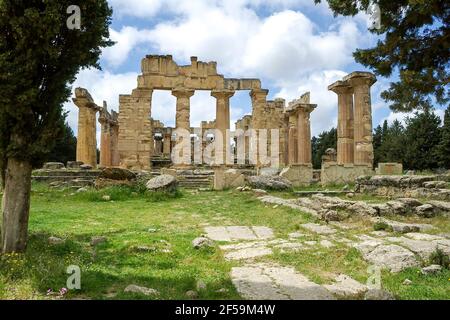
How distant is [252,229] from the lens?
28.3 ft

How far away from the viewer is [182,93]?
1069 inches

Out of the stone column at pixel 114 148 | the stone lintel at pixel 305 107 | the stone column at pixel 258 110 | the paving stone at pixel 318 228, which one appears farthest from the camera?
the stone column at pixel 114 148

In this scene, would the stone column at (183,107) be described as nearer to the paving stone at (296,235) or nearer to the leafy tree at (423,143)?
the paving stone at (296,235)

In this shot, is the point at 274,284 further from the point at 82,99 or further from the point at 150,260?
the point at 82,99

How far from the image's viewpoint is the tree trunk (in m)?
5.42

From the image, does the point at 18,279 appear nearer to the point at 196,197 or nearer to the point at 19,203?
the point at 19,203

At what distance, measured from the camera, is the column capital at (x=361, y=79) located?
2209 centimetres

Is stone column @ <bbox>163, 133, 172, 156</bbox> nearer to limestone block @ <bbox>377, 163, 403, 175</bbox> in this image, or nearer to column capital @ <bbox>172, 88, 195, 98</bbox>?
column capital @ <bbox>172, 88, 195, 98</bbox>

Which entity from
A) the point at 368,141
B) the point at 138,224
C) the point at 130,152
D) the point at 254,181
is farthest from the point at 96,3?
the point at 130,152

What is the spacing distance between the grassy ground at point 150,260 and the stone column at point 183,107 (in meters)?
17.0

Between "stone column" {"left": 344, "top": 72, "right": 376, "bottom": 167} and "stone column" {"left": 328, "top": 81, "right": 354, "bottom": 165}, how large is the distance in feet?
3.37

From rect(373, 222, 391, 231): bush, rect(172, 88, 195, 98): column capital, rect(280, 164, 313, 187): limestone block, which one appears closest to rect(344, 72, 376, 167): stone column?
rect(280, 164, 313, 187): limestone block

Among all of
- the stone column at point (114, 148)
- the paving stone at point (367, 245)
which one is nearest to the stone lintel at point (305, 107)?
the stone column at point (114, 148)
